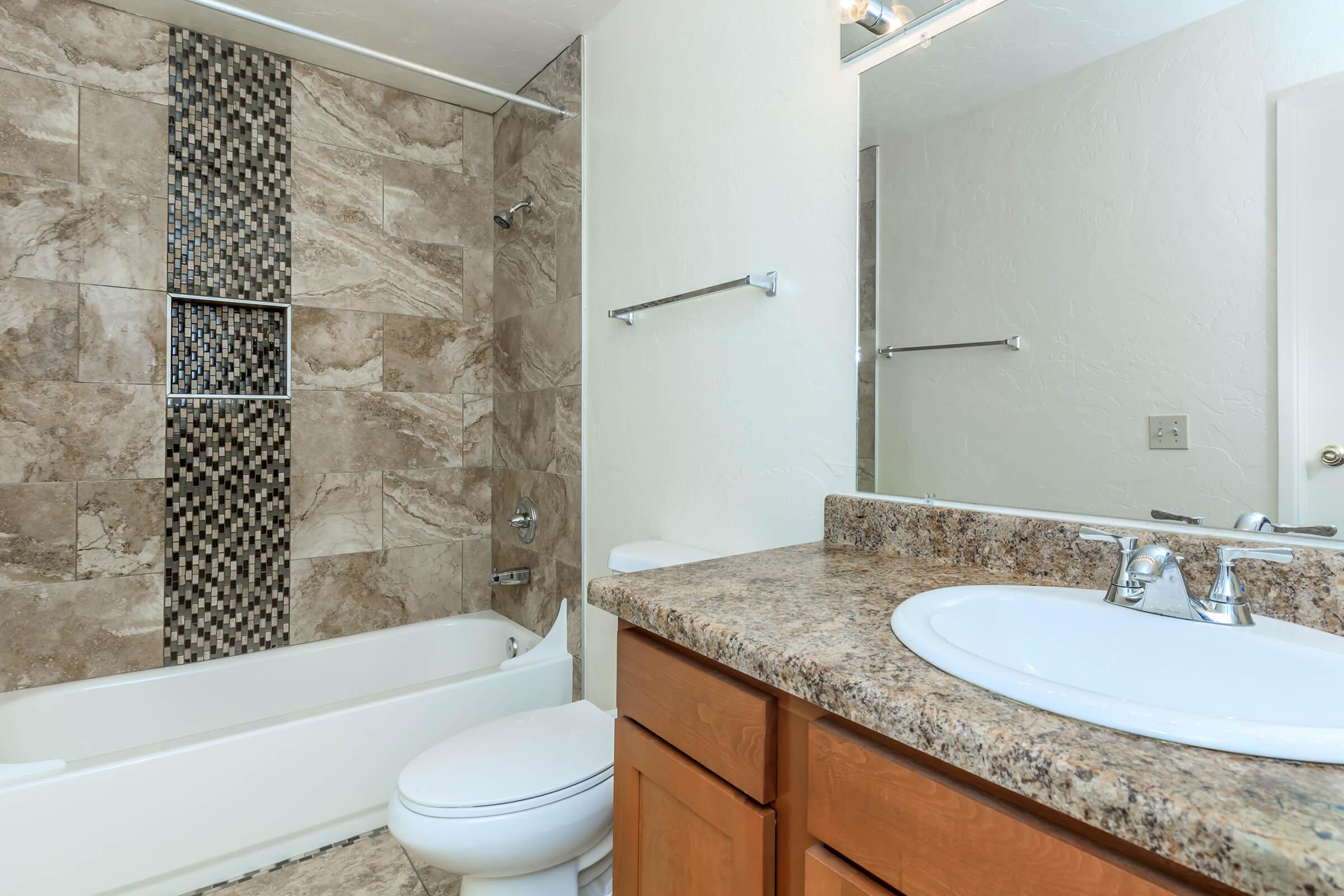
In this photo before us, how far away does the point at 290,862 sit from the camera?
177 centimetres

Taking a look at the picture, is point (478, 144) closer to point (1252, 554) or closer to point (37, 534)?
point (37, 534)

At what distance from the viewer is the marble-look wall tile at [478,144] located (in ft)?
8.89

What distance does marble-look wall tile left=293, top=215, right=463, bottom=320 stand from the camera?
238 cm

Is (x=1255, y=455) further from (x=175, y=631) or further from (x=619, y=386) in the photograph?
(x=175, y=631)

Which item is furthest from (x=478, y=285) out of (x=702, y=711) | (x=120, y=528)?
(x=702, y=711)

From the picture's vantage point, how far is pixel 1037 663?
841mm

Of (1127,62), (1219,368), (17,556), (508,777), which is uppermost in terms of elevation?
(1127,62)

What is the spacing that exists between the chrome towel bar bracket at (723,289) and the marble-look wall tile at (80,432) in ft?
5.09

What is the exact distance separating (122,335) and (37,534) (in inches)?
24.9

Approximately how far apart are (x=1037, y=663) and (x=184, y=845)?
195cm

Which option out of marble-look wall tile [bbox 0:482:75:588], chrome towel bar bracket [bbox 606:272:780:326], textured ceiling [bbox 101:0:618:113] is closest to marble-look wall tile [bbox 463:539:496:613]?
marble-look wall tile [bbox 0:482:75:588]

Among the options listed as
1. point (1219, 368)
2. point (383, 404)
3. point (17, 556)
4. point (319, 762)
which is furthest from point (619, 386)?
point (17, 556)

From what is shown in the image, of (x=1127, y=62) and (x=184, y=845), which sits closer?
(x=1127, y=62)

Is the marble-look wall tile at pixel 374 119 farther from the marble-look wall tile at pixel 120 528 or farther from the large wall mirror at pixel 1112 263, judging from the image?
the large wall mirror at pixel 1112 263
